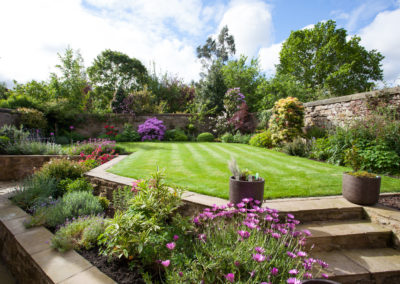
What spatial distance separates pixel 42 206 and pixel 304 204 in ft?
11.9

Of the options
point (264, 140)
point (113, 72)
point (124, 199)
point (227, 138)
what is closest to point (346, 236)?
point (124, 199)

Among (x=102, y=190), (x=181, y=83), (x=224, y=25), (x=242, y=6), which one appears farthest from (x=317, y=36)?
(x=102, y=190)

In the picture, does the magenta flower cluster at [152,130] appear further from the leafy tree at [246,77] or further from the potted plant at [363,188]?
the potted plant at [363,188]

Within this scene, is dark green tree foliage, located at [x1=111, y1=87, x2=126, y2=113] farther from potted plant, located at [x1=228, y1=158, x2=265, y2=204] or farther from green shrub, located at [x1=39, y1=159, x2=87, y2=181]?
potted plant, located at [x1=228, y1=158, x2=265, y2=204]

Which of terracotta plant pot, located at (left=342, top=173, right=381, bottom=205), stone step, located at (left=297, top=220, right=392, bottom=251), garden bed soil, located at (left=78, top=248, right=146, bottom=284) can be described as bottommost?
garden bed soil, located at (left=78, top=248, right=146, bottom=284)

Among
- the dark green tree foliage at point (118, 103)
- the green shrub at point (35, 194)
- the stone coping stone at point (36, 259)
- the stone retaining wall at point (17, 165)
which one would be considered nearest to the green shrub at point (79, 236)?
the stone coping stone at point (36, 259)

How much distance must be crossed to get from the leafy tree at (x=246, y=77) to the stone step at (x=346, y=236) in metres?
14.4

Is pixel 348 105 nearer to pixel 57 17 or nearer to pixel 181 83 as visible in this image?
pixel 57 17

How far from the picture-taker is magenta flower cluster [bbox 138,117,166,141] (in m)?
11.0

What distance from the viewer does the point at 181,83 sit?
18.8 meters

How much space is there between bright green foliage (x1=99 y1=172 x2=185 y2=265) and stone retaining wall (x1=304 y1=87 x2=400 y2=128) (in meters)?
5.62

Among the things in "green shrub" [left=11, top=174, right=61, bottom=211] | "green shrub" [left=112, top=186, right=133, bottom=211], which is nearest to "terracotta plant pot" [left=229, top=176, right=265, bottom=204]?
"green shrub" [left=112, top=186, right=133, bottom=211]

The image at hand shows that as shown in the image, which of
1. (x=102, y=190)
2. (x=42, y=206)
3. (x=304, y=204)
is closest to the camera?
(x=304, y=204)

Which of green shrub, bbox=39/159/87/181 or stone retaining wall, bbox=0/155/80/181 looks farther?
stone retaining wall, bbox=0/155/80/181
